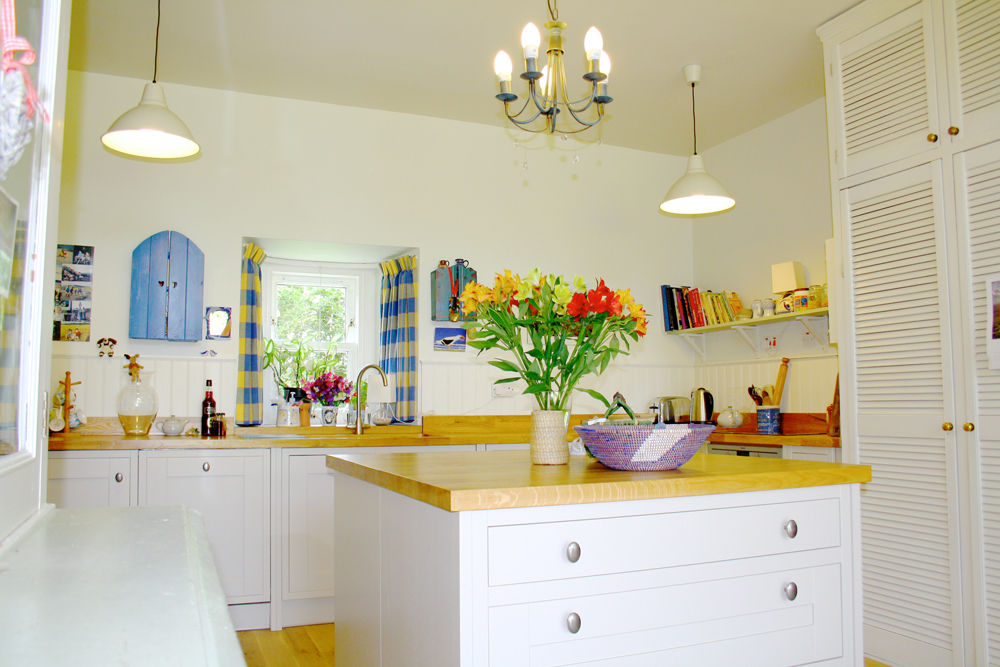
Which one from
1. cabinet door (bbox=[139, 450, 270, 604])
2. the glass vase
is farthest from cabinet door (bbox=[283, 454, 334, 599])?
the glass vase

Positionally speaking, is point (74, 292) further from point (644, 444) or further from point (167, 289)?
point (644, 444)

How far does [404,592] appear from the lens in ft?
5.96

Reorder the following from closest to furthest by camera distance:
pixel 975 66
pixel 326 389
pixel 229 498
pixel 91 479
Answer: pixel 975 66
pixel 91 479
pixel 229 498
pixel 326 389

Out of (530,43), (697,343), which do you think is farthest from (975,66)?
(697,343)

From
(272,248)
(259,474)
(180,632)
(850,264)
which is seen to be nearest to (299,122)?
(272,248)

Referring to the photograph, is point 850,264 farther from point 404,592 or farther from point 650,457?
point 404,592

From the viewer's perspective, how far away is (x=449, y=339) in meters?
4.91

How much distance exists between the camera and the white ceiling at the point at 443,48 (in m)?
3.62

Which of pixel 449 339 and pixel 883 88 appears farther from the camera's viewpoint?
pixel 449 339

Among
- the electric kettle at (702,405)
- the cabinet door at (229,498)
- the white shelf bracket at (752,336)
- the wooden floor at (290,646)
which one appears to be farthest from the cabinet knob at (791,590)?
the white shelf bracket at (752,336)

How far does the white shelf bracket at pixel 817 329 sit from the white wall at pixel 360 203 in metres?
1.21

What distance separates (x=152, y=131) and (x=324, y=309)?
2.22 meters

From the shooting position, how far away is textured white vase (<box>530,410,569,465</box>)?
2156 mm

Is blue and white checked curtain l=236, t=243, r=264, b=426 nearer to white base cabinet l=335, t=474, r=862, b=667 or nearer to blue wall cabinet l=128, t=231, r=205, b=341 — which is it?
blue wall cabinet l=128, t=231, r=205, b=341
